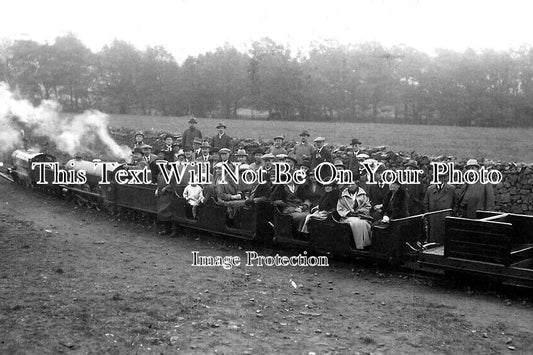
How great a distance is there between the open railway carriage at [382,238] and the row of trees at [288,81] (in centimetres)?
1021

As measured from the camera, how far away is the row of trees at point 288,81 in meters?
19.4

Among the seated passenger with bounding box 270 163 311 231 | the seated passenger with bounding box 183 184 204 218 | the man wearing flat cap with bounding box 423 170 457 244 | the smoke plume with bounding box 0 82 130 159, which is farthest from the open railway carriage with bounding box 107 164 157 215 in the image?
the smoke plume with bounding box 0 82 130 159

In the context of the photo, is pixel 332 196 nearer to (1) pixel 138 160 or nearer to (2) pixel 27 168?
(1) pixel 138 160

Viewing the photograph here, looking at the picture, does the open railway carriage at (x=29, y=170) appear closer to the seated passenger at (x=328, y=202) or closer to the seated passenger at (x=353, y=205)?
the seated passenger at (x=328, y=202)

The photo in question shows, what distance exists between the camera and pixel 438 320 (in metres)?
7.09

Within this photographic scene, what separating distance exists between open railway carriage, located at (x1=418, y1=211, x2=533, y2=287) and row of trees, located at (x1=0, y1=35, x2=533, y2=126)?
10.7 m

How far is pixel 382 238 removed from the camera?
9.08m

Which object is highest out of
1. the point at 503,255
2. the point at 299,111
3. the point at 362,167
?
the point at 299,111

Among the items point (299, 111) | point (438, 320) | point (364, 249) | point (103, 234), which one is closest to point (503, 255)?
point (438, 320)

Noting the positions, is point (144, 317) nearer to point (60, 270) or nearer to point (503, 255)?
point (60, 270)

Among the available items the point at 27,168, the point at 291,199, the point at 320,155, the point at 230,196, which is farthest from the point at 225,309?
the point at 27,168

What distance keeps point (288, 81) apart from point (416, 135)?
1127 centimetres

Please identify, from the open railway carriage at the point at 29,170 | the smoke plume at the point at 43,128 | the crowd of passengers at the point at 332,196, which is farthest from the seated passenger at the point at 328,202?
the smoke plume at the point at 43,128

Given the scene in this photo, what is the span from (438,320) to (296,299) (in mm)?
1981
